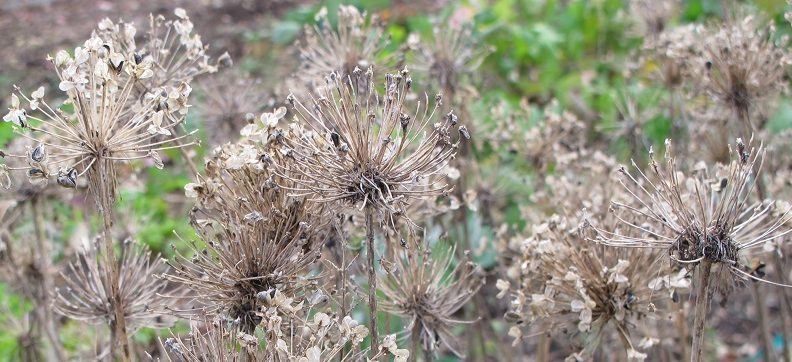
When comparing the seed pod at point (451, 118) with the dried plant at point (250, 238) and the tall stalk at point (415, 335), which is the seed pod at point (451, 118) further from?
the tall stalk at point (415, 335)

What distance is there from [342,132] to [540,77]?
4.69 metres

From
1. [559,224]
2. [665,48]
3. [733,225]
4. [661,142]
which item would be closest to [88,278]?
[559,224]

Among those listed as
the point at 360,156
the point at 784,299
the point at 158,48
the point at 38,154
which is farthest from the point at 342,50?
the point at 784,299

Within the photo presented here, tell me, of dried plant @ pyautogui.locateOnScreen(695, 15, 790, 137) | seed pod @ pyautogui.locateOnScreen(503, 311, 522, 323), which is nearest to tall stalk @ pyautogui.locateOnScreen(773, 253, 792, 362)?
dried plant @ pyautogui.locateOnScreen(695, 15, 790, 137)

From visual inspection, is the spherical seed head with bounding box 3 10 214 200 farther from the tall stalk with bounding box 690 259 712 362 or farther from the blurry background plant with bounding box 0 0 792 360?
the tall stalk with bounding box 690 259 712 362

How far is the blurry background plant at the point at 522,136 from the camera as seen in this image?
128 inches

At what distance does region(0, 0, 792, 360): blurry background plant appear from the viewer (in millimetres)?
3260

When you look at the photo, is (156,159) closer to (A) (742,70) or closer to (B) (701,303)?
(B) (701,303)

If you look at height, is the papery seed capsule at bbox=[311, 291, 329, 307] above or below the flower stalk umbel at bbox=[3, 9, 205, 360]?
below

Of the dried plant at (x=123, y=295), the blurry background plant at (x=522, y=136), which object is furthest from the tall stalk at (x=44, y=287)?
the dried plant at (x=123, y=295)

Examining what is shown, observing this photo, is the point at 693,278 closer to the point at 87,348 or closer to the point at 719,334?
the point at 87,348

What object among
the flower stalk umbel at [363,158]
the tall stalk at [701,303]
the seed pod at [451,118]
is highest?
the seed pod at [451,118]

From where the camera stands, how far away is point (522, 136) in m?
4.14

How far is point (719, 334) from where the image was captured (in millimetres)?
6383
